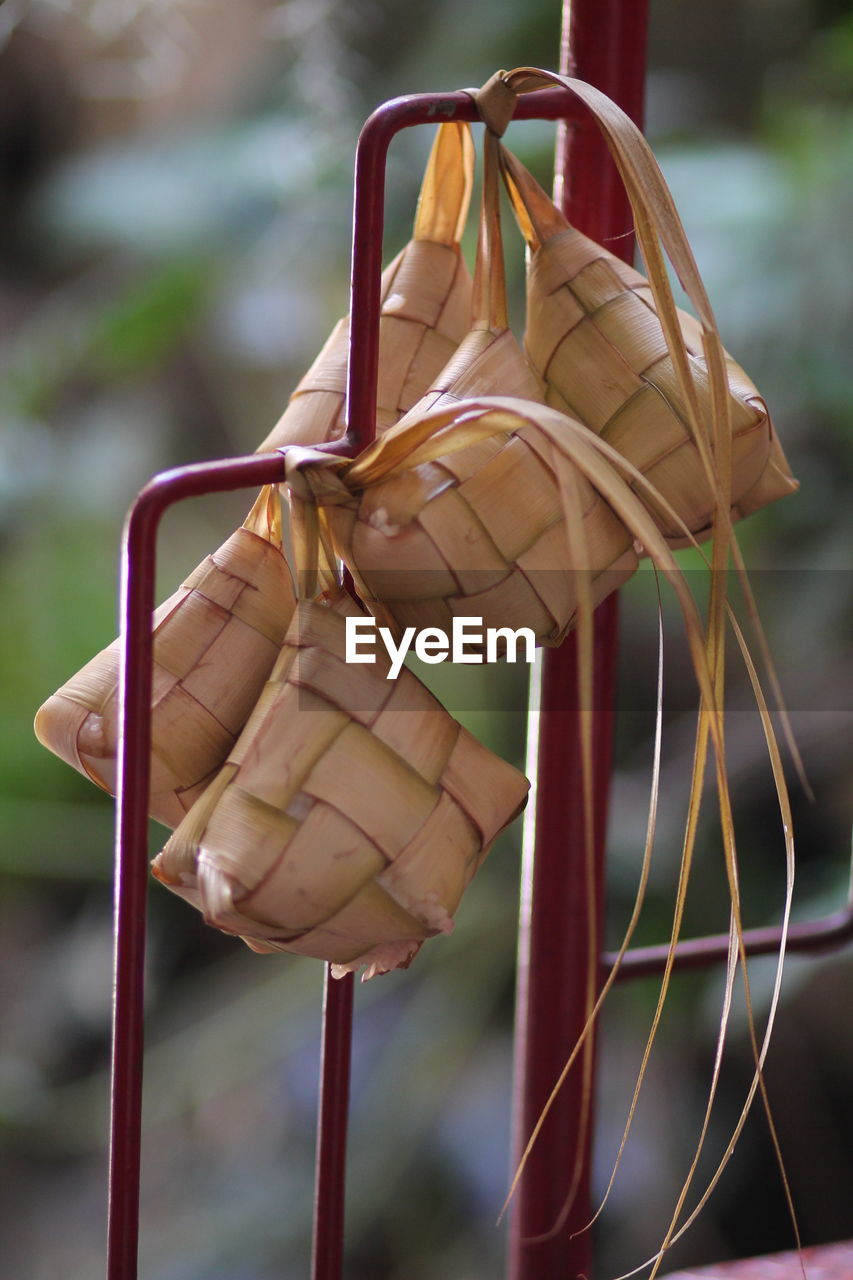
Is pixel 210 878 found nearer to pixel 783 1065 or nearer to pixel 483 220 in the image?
pixel 483 220

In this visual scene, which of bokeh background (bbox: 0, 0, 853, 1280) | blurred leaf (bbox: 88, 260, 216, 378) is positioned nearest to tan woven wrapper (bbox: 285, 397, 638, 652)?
bokeh background (bbox: 0, 0, 853, 1280)

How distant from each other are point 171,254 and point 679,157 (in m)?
0.52

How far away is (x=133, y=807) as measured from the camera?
1.11 ft

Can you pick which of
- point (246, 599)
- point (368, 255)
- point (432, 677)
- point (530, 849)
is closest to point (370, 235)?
point (368, 255)

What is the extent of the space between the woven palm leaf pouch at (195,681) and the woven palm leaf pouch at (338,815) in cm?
2

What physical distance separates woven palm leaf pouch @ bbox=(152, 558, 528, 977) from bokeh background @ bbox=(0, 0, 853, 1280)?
2.56 ft

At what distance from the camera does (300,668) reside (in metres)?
0.35

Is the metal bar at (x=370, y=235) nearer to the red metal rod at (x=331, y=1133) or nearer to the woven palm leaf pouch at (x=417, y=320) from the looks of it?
the woven palm leaf pouch at (x=417, y=320)

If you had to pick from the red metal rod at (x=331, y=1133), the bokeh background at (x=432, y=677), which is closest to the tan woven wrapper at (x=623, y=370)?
the red metal rod at (x=331, y=1133)

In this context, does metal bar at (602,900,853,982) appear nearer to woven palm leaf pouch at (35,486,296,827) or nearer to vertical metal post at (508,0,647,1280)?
vertical metal post at (508,0,647,1280)

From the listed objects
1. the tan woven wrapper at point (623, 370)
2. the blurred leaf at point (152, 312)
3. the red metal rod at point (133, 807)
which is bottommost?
the red metal rod at point (133, 807)

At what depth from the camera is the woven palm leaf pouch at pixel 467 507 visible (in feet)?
1.08

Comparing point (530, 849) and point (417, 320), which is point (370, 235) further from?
point (530, 849)

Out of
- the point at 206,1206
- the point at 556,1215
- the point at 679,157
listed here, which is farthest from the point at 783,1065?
the point at 679,157
